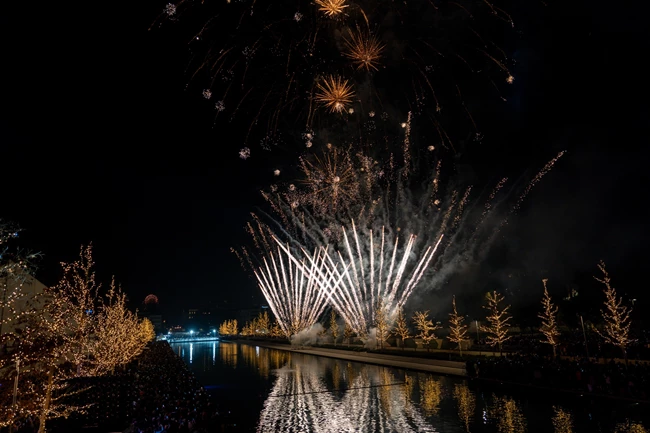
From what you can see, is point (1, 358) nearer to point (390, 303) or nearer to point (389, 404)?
point (389, 404)

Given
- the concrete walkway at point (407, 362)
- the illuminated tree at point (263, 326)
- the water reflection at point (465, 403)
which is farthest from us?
the illuminated tree at point (263, 326)

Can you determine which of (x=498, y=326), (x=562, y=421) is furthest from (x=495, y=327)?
(x=562, y=421)

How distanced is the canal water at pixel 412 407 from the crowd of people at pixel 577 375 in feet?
1.64

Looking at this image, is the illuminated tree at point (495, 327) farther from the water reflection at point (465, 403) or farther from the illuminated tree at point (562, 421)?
the illuminated tree at point (562, 421)

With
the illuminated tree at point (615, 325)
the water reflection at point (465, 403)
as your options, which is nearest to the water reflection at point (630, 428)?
the water reflection at point (465, 403)

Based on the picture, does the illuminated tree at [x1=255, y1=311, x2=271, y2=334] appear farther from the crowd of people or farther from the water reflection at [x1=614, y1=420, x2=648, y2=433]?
the water reflection at [x1=614, y1=420, x2=648, y2=433]

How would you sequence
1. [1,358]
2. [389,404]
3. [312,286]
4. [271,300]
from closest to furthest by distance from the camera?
[1,358] < [389,404] < [312,286] < [271,300]

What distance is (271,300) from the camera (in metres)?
50.2

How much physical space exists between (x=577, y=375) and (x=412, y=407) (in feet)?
22.5

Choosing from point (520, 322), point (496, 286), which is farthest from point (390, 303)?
point (496, 286)

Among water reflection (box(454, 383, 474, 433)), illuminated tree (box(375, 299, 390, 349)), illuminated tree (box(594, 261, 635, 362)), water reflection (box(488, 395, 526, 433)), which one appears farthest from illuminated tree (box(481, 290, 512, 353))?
water reflection (box(488, 395, 526, 433))

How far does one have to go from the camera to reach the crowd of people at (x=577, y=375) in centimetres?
1444

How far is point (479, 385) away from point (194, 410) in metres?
13.5

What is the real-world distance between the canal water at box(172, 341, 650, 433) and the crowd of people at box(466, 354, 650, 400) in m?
0.50
